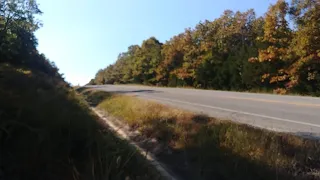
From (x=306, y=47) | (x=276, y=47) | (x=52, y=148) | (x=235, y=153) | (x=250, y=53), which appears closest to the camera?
(x=52, y=148)

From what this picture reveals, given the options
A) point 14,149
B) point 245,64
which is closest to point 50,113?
point 14,149

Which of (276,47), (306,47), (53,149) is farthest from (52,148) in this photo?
(276,47)

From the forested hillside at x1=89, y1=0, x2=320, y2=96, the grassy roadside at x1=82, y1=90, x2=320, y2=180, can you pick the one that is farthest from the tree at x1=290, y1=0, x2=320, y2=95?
the grassy roadside at x1=82, y1=90, x2=320, y2=180

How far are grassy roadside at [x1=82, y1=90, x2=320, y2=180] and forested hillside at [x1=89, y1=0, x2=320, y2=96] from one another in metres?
19.1

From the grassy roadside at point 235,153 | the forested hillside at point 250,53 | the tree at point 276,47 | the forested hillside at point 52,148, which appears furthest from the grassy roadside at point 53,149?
the tree at point 276,47

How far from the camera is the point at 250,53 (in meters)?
34.2

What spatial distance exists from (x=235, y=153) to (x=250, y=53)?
2808 centimetres

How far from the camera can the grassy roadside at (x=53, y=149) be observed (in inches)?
201

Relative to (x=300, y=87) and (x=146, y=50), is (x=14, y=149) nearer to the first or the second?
(x=300, y=87)

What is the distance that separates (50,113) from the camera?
628 cm

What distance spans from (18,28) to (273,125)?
114ft

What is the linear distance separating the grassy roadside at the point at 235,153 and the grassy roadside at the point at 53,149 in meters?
1.48

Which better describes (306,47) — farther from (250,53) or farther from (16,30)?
(16,30)

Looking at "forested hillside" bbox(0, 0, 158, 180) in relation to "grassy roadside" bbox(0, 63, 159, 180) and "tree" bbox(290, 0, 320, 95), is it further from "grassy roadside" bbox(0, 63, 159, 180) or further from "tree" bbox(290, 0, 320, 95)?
"tree" bbox(290, 0, 320, 95)
